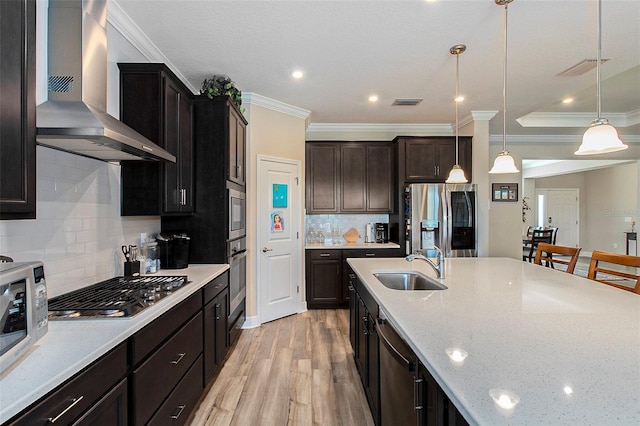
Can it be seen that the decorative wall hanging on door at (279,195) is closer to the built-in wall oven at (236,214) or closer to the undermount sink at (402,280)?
the built-in wall oven at (236,214)

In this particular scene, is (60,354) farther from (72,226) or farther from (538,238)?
(538,238)

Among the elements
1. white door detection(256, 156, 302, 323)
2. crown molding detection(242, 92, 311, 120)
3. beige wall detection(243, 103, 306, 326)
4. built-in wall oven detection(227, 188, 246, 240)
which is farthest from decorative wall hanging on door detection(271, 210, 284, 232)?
crown molding detection(242, 92, 311, 120)

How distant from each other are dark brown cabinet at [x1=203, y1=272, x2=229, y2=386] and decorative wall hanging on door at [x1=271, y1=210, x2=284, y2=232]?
3.90 feet

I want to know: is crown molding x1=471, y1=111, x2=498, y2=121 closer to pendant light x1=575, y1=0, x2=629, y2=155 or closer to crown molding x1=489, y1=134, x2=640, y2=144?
crown molding x1=489, y1=134, x2=640, y2=144

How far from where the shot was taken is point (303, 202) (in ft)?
14.1

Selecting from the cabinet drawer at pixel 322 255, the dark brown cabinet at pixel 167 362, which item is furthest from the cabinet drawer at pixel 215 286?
the cabinet drawer at pixel 322 255

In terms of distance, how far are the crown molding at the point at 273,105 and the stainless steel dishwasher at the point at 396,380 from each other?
9.94ft

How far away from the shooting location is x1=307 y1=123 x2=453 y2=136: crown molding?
16.3 ft

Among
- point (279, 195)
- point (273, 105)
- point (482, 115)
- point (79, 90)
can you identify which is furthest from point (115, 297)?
point (482, 115)

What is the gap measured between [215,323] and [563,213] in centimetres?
1097

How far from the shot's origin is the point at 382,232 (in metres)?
4.94

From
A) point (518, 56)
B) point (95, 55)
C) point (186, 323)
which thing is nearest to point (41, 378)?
point (186, 323)

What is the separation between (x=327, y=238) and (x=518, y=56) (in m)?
3.34

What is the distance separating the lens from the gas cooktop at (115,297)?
4.65 ft
